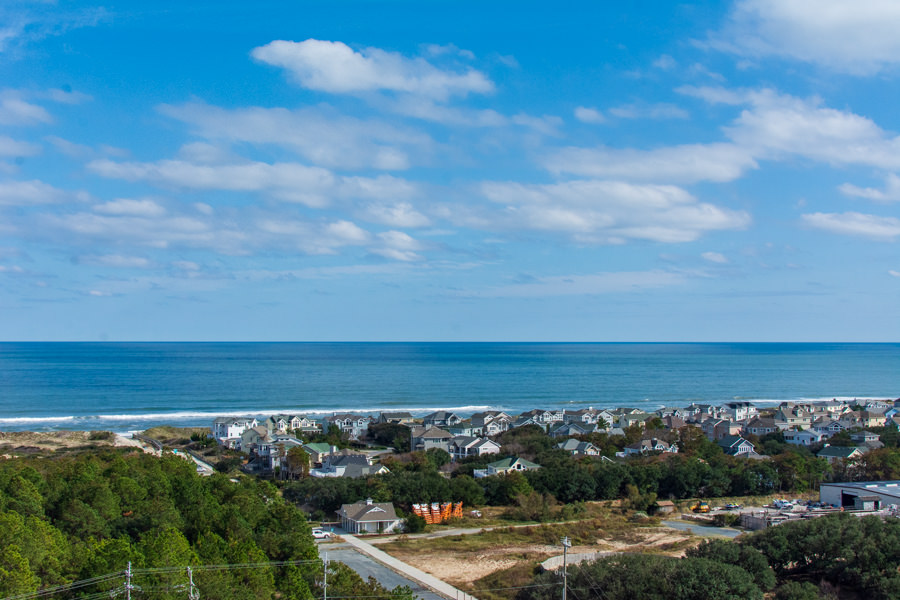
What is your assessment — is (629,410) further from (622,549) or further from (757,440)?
(622,549)

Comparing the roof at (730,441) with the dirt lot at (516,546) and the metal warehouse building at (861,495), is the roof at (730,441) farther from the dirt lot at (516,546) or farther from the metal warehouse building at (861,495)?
the dirt lot at (516,546)

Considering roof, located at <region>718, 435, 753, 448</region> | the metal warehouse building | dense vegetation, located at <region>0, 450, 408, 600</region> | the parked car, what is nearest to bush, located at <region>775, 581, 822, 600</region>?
dense vegetation, located at <region>0, 450, 408, 600</region>

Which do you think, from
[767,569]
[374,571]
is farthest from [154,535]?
[767,569]

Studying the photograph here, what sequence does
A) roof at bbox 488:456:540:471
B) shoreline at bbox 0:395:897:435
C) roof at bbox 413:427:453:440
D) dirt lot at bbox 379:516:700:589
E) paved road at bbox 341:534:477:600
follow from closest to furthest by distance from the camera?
paved road at bbox 341:534:477:600, dirt lot at bbox 379:516:700:589, roof at bbox 488:456:540:471, roof at bbox 413:427:453:440, shoreline at bbox 0:395:897:435

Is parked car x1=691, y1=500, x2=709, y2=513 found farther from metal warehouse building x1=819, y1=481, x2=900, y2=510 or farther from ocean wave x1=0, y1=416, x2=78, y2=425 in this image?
ocean wave x1=0, y1=416, x2=78, y2=425

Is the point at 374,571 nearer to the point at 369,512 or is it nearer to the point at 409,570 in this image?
the point at 409,570

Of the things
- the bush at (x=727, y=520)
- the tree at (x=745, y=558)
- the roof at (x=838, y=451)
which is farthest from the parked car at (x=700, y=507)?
the roof at (x=838, y=451)
